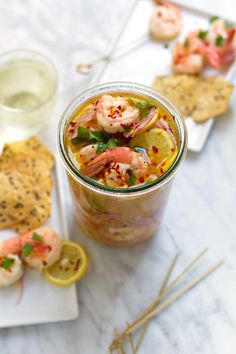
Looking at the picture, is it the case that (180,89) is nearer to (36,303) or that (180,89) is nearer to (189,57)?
(189,57)

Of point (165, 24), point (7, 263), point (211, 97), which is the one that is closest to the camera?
point (7, 263)

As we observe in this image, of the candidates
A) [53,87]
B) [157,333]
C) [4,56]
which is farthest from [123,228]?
[4,56]

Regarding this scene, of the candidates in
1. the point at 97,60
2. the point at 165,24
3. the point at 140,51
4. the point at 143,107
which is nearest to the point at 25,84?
the point at 97,60

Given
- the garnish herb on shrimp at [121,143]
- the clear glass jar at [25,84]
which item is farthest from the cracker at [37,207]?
the garnish herb on shrimp at [121,143]

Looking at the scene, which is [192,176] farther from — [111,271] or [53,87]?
[53,87]

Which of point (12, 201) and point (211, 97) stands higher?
point (211, 97)

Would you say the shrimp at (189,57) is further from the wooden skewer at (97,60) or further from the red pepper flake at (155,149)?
the red pepper flake at (155,149)

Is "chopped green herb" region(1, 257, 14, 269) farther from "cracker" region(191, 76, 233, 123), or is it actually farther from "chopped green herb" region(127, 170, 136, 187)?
"cracker" region(191, 76, 233, 123)
